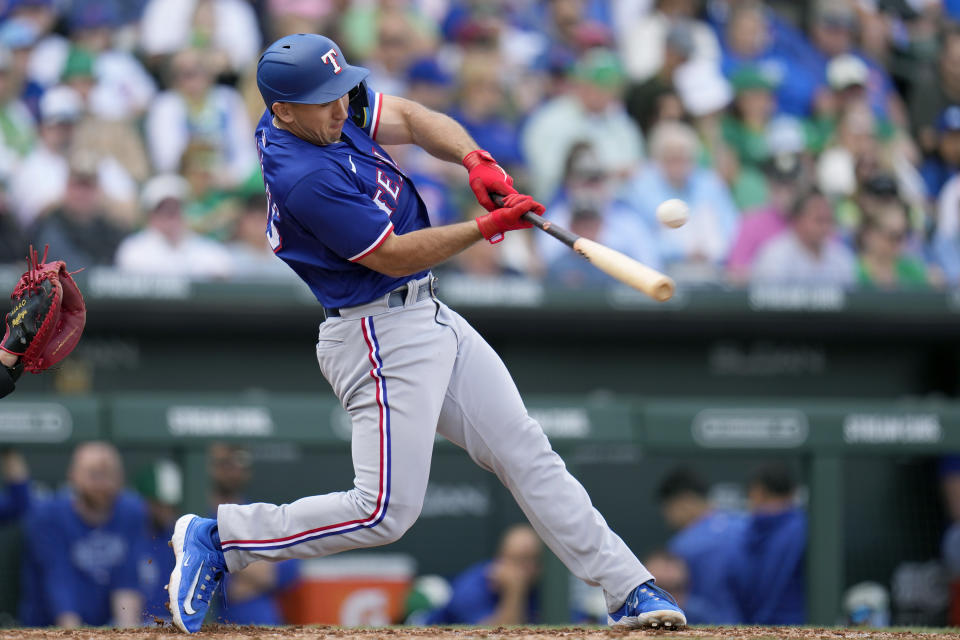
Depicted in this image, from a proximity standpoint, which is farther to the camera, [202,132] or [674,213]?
[202,132]

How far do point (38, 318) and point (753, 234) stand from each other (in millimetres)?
4342

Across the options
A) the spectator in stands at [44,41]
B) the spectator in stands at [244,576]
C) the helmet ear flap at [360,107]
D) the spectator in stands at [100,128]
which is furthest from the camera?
the spectator in stands at [44,41]

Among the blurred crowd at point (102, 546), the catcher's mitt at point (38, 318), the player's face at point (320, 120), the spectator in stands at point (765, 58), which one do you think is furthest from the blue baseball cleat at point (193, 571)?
the spectator in stands at point (765, 58)

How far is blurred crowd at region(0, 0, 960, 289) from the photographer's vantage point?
20.3 feet

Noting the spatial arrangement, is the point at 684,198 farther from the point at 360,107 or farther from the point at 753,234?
the point at 360,107

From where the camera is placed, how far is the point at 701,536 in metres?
5.62

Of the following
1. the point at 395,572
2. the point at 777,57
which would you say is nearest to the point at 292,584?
the point at 395,572

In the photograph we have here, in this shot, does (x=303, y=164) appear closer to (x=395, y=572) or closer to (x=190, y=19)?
(x=395, y=572)

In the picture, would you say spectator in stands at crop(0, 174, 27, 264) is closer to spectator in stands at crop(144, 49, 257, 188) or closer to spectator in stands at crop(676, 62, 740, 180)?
spectator in stands at crop(144, 49, 257, 188)

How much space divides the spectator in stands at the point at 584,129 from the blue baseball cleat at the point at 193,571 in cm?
379

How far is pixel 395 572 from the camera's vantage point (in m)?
5.75

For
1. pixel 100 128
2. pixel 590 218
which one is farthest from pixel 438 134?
pixel 100 128

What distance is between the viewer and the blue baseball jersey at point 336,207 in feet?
10.1

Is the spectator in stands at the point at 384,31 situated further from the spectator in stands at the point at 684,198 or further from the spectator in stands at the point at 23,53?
the spectator in stands at the point at 23,53
